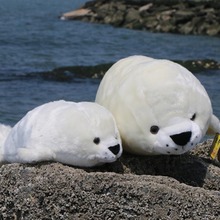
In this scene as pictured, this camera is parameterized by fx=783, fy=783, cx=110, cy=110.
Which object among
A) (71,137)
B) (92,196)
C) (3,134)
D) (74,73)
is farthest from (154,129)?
(74,73)

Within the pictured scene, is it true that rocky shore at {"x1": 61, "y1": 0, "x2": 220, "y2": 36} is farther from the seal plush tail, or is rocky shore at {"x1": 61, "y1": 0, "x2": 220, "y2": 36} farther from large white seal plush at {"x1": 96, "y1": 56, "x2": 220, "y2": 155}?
large white seal plush at {"x1": 96, "y1": 56, "x2": 220, "y2": 155}

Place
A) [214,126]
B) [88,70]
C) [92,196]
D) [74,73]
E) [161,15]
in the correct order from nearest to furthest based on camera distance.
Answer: [92,196] → [214,126] → [74,73] → [88,70] → [161,15]

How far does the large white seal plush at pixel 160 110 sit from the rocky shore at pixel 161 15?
2654 cm

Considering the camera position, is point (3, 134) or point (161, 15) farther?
point (161, 15)

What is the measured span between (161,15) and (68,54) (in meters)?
14.8

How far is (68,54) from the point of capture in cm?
2036

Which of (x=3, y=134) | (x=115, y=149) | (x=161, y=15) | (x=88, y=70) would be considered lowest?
(x=161, y=15)

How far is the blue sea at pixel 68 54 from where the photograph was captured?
1185cm

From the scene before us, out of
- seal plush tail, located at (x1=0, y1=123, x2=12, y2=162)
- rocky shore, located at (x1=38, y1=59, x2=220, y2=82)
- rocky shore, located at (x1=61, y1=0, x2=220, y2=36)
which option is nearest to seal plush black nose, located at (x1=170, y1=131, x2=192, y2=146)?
seal plush tail, located at (x1=0, y1=123, x2=12, y2=162)

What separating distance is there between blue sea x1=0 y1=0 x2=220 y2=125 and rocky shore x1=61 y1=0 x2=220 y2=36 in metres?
1.13

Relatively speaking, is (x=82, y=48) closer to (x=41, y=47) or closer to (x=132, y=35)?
(x=41, y=47)

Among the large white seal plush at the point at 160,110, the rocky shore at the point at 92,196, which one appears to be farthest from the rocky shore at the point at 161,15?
the rocky shore at the point at 92,196

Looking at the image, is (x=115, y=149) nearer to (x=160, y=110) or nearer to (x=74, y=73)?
(x=160, y=110)

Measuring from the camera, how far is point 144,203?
3109mm
